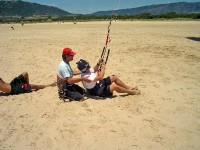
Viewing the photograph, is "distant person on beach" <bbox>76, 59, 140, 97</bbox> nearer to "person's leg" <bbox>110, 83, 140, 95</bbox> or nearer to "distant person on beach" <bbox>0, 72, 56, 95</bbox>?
"person's leg" <bbox>110, 83, 140, 95</bbox>

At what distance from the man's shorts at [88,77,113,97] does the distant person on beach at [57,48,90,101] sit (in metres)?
0.41

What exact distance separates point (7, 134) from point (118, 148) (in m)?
2.40

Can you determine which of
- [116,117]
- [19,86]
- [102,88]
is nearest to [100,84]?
[102,88]

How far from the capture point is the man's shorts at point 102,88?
7.36m

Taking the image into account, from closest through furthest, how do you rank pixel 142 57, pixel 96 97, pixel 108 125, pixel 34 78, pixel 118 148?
pixel 118 148
pixel 108 125
pixel 96 97
pixel 34 78
pixel 142 57

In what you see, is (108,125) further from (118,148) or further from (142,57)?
(142,57)

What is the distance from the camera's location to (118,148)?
5195 millimetres

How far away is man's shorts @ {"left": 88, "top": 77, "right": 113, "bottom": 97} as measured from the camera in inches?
290

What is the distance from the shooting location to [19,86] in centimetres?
839

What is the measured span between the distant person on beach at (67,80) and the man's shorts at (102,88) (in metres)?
0.41

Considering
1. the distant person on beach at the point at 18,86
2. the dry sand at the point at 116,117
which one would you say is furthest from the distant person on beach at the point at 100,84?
the distant person on beach at the point at 18,86

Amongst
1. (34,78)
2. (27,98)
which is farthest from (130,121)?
(34,78)

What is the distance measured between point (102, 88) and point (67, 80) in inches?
37.4

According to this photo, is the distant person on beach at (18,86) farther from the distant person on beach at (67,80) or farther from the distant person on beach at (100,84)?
the distant person on beach at (100,84)
